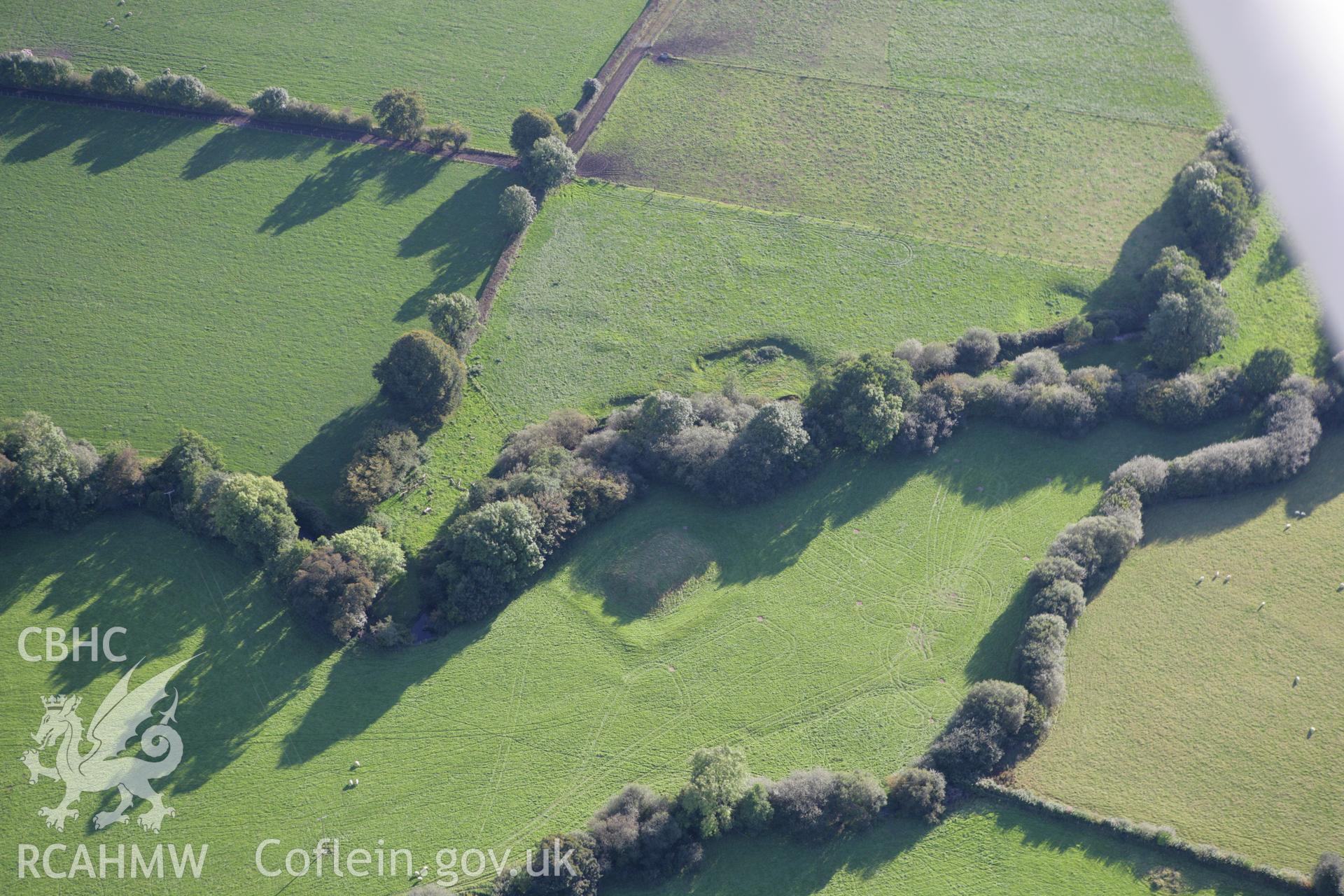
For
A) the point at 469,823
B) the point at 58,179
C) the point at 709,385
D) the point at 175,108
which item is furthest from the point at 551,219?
the point at 469,823

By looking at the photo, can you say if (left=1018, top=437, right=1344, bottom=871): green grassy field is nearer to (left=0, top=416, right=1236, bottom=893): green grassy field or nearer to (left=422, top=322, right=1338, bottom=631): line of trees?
(left=422, top=322, right=1338, bottom=631): line of trees

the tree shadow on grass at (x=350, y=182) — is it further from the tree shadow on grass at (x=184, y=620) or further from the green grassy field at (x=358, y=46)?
the tree shadow on grass at (x=184, y=620)

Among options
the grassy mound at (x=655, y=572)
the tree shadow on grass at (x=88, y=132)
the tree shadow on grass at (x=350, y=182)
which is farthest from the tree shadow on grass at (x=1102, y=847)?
the tree shadow on grass at (x=88, y=132)

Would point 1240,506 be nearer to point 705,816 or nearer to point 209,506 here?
point 705,816

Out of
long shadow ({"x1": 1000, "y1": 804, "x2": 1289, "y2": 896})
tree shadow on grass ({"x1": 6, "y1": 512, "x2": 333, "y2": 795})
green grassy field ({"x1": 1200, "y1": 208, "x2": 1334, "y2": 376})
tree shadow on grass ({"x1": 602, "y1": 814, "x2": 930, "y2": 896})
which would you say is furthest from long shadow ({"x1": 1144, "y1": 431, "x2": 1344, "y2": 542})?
tree shadow on grass ({"x1": 6, "y1": 512, "x2": 333, "y2": 795})

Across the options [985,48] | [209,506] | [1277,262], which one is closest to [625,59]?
[985,48]

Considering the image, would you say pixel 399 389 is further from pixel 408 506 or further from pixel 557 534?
pixel 557 534
